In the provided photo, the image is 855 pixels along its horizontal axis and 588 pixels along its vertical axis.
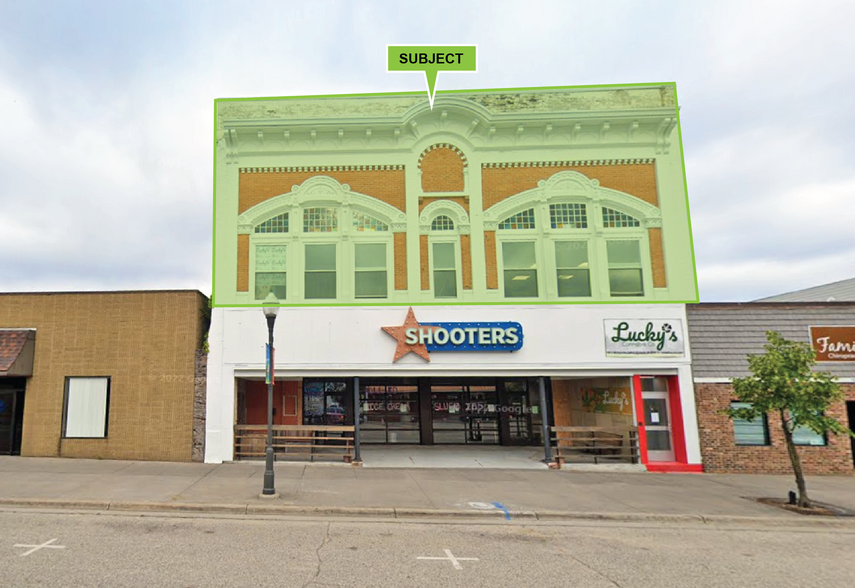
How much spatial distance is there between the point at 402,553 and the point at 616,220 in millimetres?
12862

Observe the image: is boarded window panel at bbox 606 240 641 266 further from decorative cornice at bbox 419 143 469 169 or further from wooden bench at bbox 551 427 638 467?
decorative cornice at bbox 419 143 469 169

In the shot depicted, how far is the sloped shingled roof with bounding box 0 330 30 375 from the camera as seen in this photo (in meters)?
15.0

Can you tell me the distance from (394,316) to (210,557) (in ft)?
30.5

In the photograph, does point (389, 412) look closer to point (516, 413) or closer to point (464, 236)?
point (516, 413)

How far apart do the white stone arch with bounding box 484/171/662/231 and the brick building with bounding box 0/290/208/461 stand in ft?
32.1

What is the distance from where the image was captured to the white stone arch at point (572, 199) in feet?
55.2

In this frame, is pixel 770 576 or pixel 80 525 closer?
pixel 770 576

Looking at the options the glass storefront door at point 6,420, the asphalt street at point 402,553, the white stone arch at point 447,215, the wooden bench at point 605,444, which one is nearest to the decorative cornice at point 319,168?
the white stone arch at point 447,215

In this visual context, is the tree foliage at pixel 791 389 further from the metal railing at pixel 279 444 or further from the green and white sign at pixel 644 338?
the metal railing at pixel 279 444

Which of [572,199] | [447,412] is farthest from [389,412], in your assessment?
[572,199]

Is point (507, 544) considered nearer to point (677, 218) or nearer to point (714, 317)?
point (714, 317)

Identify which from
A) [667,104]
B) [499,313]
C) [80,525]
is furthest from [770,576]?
[667,104]

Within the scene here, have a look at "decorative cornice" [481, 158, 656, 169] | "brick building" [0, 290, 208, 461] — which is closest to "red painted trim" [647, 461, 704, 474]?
"decorative cornice" [481, 158, 656, 169]

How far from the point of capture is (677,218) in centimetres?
1686
